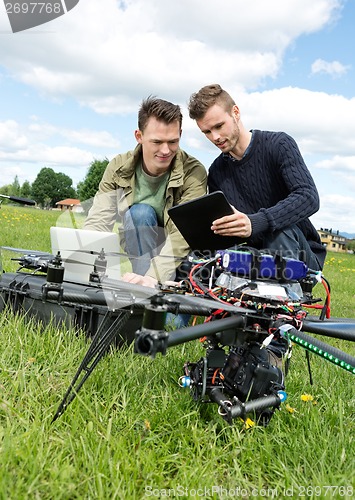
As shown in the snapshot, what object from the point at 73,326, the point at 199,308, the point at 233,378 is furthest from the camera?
the point at 73,326

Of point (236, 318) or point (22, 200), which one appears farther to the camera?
point (22, 200)

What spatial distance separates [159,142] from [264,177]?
101 cm

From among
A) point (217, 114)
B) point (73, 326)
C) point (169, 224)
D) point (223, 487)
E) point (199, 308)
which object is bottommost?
point (223, 487)

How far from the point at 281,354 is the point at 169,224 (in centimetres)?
173

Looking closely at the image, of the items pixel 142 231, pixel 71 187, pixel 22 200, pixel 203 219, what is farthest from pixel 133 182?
pixel 203 219

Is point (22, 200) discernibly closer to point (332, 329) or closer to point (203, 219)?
point (203, 219)

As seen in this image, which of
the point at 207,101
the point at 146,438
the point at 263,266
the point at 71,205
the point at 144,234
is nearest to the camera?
the point at 146,438

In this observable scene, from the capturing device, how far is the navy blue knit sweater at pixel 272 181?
3.94 m

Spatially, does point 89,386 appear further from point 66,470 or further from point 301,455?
point 301,455

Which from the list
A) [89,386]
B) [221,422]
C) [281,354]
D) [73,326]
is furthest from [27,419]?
[281,354]

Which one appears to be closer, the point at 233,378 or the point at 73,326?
the point at 233,378

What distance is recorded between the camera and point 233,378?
8.78 ft

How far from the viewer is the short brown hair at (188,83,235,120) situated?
416 centimetres

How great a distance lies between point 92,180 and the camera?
4.32m
